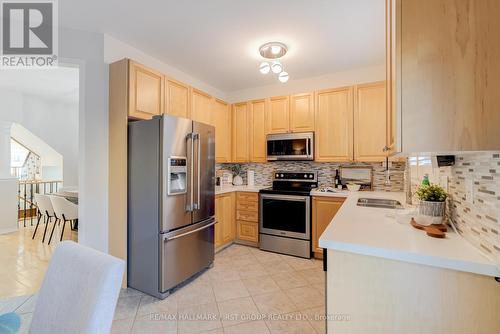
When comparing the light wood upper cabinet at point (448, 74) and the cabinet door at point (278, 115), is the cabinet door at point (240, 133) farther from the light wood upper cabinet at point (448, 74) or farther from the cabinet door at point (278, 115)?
the light wood upper cabinet at point (448, 74)

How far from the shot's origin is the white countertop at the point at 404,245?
33.8 inches

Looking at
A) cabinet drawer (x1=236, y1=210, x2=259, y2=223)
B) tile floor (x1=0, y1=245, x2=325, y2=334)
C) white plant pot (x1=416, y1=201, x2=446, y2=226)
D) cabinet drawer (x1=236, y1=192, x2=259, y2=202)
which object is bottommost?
tile floor (x1=0, y1=245, x2=325, y2=334)

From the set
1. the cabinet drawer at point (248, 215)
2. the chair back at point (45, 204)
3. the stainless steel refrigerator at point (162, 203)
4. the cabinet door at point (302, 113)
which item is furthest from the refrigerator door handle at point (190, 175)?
the chair back at point (45, 204)

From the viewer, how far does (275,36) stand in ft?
7.69

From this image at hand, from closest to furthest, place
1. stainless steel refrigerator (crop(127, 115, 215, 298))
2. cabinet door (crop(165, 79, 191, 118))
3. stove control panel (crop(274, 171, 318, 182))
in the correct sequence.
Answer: stainless steel refrigerator (crop(127, 115, 215, 298))
cabinet door (crop(165, 79, 191, 118))
stove control panel (crop(274, 171, 318, 182))

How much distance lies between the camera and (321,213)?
292 cm

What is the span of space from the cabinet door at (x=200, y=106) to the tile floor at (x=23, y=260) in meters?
2.54

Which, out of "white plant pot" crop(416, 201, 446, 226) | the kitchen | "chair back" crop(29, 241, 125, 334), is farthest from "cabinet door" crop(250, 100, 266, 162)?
"chair back" crop(29, 241, 125, 334)

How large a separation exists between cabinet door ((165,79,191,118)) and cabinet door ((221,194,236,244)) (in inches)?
51.9

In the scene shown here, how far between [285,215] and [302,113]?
4.96 feet

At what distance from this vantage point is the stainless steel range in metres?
3.00

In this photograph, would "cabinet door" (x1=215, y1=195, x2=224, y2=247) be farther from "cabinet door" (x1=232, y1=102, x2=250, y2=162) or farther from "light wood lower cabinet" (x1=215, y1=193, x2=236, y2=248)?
"cabinet door" (x1=232, y1=102, x2=250, y2=162)

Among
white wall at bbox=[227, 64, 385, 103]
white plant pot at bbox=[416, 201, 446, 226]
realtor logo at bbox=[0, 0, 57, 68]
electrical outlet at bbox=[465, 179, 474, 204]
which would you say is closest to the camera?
electrical outlet at bbox=[465, 179, 474, 204]

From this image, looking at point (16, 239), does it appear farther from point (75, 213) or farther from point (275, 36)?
point (275, 36)
